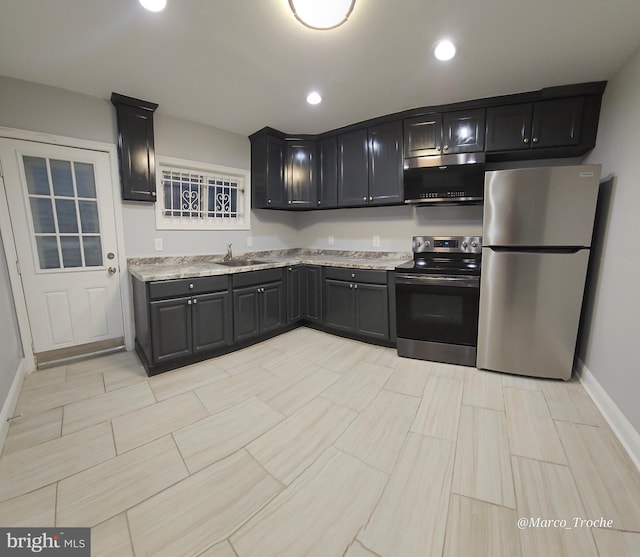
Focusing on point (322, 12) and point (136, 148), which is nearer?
point (322, 12)

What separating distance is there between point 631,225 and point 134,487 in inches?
126

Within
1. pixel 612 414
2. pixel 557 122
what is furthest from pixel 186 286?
pixel 557 122

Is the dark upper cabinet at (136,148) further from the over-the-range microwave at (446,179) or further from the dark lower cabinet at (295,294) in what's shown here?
the over-the-range microwave at (446,179)

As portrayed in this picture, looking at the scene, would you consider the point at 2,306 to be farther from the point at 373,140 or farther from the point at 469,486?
the point at 373,140

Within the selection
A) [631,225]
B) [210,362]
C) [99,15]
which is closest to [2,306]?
[210,362]

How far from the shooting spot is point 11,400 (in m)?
1.90

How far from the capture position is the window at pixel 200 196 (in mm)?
3023

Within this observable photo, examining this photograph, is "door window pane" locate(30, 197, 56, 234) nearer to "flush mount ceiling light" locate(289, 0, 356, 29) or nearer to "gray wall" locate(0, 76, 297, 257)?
"gray wall" locate(0, 76, 297, 257)

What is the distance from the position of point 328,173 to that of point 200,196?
1576mm

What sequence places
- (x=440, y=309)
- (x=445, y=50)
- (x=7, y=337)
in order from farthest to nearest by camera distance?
(x=440, y=309) → (x=7, y=337) → (x=445, y=50)

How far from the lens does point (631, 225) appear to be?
1.78 meters

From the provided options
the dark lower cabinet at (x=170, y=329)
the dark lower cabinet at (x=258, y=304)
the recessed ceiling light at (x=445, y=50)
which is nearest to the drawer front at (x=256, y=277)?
the dark lower cabinet at (x=258, y=304)

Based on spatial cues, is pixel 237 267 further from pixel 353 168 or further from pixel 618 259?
pixel 618 259

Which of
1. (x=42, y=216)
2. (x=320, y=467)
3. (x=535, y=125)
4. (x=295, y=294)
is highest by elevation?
(x=535, y=125)
